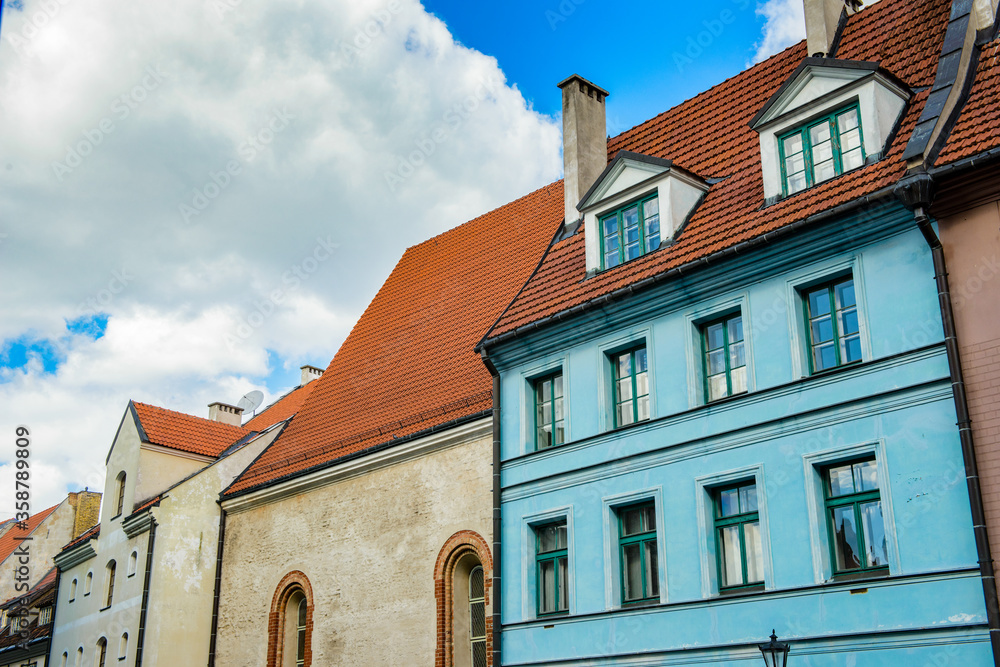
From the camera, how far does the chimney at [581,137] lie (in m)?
20.7

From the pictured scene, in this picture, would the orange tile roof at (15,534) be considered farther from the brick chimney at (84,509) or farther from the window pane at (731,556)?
the window pane at (731,556)

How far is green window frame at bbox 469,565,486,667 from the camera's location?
Result: 63.1ft

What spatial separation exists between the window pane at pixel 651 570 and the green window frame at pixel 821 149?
18.6 feet

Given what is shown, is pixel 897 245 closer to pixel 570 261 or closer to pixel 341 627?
pixel 570 261

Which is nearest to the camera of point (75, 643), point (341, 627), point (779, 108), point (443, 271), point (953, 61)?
point (953, 61)

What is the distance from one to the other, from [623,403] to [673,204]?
3390 mm

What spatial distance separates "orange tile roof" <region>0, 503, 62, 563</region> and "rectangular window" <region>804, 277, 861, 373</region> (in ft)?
129

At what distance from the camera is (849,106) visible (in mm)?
15359

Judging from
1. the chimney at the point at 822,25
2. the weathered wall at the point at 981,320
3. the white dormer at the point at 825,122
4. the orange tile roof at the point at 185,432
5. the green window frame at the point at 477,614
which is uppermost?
the chimney at the point at 822,25

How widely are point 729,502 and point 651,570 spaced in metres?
1.64

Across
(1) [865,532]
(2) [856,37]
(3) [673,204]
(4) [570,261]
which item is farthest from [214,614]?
(2) [856,37]

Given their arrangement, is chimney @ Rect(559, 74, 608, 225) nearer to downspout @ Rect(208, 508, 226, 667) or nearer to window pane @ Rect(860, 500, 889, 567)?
window pane @ Rect(860, 500, 889, 567)

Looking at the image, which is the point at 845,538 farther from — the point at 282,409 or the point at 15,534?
the point at 15,534

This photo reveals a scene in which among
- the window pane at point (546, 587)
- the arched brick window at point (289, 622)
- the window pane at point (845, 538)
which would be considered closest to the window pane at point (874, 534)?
the window pane at point (845, 538)
